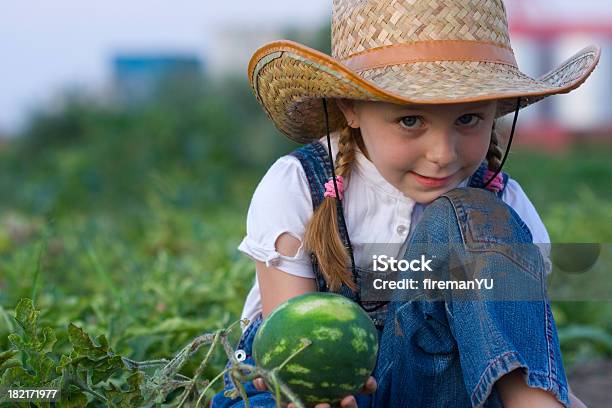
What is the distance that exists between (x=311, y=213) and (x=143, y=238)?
339cm

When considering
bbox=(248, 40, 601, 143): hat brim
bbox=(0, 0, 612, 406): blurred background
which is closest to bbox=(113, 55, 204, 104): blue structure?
bbox=(0, 0, 612, 406): blurred background

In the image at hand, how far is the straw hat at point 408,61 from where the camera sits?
2.20m

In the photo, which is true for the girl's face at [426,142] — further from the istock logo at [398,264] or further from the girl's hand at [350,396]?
the girl's hand at [350,396]

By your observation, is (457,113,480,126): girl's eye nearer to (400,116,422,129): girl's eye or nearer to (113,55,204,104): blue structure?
Result: (400,116,422,129): girl's eye

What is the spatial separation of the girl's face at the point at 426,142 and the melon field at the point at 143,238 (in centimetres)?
61

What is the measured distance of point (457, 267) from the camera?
2.11 m

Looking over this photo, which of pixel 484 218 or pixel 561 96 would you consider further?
pixel 561 96

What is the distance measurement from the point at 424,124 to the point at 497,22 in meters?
0.38

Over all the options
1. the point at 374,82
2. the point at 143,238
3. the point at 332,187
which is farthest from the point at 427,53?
the point at 143,238

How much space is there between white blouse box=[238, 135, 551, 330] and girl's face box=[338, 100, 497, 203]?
9 cm

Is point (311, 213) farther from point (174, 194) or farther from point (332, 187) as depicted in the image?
point (174, 194)

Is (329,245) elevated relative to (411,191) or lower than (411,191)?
lower

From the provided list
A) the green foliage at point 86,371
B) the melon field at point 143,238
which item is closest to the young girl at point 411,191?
the green foliage at point 86,371

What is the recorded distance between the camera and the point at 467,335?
2.03 meters
